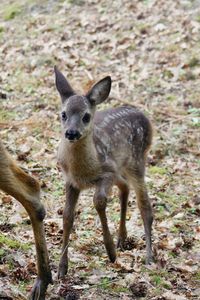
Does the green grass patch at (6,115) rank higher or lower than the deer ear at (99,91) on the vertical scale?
lower

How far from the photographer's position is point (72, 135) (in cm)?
597

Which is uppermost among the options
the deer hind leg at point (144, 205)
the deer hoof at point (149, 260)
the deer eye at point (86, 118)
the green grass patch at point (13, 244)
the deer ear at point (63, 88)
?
the deer ear at point (63, 88)

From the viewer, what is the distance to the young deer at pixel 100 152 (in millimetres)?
6152

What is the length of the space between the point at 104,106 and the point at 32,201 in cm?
650

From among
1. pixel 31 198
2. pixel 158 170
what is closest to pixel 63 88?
pixel 31 198

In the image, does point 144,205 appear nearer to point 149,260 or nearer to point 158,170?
point 149,260

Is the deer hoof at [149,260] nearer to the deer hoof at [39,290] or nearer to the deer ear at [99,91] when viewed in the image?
the deer hoof at [39,290]

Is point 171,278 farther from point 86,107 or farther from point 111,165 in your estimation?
point 86,107

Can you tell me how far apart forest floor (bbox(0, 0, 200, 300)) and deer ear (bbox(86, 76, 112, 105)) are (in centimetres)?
153

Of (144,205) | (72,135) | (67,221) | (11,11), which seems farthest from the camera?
(11,11)

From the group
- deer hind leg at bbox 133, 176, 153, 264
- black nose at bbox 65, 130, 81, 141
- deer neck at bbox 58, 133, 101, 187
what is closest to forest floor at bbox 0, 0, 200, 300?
deer hind leg at bbox 133, 176, 153, 264

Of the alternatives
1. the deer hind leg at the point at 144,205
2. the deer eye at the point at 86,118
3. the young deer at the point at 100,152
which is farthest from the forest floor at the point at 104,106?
the deer eye at the point at 86,118

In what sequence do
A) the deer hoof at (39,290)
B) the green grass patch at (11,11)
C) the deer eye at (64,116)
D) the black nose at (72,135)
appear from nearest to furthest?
the deer hoof at (39,290) < the black nose at (72,135) < the deer eye at (64,116) < the green grass patch at (11,11)

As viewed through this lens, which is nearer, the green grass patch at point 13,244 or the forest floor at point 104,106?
the forest floor at point 104,106
